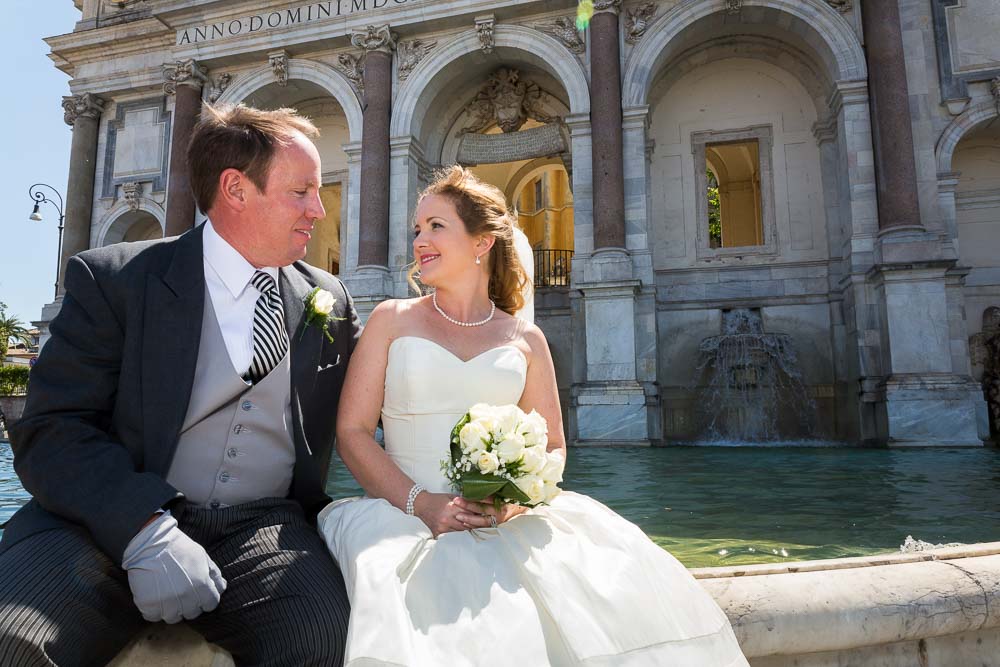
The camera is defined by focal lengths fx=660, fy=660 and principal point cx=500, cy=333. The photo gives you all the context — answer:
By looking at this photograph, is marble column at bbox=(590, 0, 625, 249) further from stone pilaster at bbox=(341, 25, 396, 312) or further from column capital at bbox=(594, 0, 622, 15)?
stone pilaster at bbox=(341, 25, 396, 312)

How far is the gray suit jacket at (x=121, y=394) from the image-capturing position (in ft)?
5.69

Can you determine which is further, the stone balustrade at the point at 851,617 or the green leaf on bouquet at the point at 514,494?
the green leaf on bouquet at the point at 514,494

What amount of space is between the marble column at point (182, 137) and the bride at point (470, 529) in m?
14.5

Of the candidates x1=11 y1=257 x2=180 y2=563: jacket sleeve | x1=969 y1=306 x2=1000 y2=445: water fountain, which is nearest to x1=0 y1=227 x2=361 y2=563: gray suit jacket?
x1=11 y1=257 x2=180 y2=563: jacket sleeve

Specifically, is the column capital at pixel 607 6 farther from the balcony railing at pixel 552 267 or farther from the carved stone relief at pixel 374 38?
the balcony railing at pixel 552 267

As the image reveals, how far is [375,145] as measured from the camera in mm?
14117

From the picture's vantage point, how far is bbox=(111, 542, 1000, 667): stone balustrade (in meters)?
1.81

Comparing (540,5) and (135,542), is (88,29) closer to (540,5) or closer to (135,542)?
(540,5)

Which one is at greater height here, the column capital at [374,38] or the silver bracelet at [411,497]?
the column capital at [374,38]

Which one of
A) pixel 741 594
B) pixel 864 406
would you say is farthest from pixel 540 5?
pixel 741 594

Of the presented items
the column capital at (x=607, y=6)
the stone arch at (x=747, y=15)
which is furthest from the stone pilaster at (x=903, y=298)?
the column capital at (x=607, y=6)

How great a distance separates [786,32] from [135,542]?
15.1 m

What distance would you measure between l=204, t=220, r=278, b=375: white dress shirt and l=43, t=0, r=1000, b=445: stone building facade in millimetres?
9671

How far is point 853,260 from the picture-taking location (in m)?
11.9
